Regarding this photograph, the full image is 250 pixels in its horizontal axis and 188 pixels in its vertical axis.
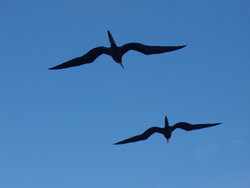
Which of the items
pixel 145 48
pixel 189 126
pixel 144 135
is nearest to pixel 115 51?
pixel 145 48

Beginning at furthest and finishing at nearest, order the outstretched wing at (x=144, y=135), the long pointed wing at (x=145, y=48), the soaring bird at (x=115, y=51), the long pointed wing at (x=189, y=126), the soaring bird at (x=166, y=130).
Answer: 1. the long pointed wing at (x=189, y=126)
2. the outstretched wing at (x=144, y=135)
3. the soaring bird at (x=166, y=130)
4. the long pointed wing at (x=145, y=48)
5. the soaring bird at (x=115, y=51)

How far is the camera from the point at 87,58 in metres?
25.5

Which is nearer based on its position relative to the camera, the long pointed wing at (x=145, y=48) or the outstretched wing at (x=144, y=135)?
the long pointed wing at (x=145, y=48)

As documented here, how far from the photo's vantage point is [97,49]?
2508 cm

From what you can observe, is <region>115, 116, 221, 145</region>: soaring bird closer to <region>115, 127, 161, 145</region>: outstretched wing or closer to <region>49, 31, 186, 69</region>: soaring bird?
<region>115, 127, 161, 145</region>: outstretched wing

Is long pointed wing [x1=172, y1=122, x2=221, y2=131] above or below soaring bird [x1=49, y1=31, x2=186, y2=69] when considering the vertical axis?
below

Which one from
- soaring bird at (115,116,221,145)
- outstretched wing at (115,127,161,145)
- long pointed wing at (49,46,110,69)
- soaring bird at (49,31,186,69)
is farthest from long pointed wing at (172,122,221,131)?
long pointed wing at (49,46,110,69)

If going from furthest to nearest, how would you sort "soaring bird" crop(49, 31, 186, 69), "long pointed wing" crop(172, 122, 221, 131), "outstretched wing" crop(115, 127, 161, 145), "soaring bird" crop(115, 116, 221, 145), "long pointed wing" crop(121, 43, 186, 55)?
"long pointed wing" crop(172, 122, 221, 131), "outstretched wing" crop(115, 127, 161, 145), "soaring bird" crop(115, 116, 221, 145), "long pointed wing" crop(121, 43, 186, 55), "soaring bird" crop(49, 31, 186, 69)

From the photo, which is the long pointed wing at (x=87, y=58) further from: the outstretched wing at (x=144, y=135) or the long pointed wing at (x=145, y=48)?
the outstretched wing at (x=144, y=135)

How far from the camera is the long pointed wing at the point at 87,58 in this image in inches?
982

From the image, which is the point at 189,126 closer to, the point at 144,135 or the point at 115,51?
the point at 144,135

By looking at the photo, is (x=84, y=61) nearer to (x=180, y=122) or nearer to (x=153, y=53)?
(x=153, y=53)

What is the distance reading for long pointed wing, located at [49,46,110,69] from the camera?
24953 millimetres

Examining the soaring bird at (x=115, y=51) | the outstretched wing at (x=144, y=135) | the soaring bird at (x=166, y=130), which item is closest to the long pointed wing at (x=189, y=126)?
the soaring bird at (x=166, y=130)
